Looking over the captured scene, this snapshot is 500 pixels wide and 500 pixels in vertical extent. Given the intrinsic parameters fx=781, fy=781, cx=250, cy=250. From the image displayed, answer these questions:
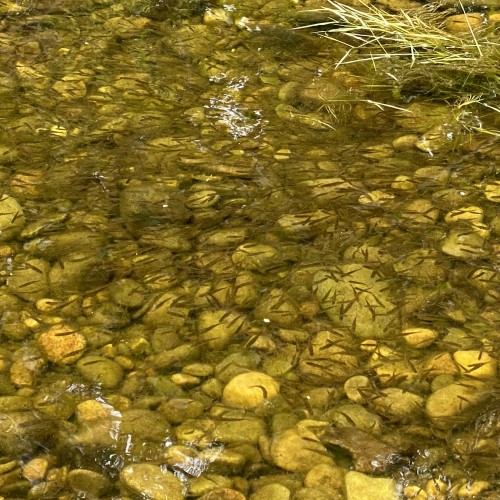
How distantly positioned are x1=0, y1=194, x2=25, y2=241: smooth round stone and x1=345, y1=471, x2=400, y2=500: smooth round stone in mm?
1570

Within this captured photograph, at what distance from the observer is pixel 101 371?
2.42m

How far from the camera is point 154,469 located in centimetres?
213

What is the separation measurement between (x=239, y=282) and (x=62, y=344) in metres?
0.64

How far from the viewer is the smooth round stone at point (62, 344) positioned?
2.47 meters

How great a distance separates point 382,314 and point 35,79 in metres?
2.23

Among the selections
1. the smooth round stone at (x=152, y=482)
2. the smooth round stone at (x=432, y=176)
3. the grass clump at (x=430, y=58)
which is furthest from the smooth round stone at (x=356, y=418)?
the grass clump at (x=430, y=58)

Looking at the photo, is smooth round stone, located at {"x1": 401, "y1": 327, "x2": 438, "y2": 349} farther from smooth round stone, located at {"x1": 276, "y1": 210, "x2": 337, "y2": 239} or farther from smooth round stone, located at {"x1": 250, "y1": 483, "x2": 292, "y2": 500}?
smooth round stone, located at {"x1": 250, "y1": 483, "x2": 292, "y2": 500}

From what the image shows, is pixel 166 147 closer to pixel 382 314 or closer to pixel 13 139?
pixel 13 139

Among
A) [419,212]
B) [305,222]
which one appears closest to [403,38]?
[419,212]

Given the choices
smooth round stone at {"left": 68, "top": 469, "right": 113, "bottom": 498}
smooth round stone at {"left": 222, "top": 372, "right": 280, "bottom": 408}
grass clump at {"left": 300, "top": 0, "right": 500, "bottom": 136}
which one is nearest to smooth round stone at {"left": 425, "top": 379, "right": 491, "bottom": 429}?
smooth round stone at {"left": 222, "top": 372, "right": 280, "bottom": 408}

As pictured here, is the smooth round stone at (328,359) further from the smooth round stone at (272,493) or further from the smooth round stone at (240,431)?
the smooth round stone at (272,493)

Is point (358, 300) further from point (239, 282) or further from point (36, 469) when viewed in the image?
point (36, 469)

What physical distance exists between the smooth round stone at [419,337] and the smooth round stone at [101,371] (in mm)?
922

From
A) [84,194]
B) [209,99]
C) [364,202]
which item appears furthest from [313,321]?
[209,99]
